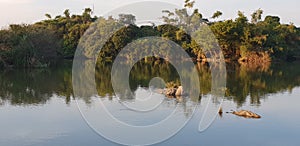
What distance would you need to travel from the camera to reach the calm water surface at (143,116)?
11.6 metres

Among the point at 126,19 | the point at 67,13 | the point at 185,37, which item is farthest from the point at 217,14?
the point at 67,13

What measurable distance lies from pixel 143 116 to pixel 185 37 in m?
36.4

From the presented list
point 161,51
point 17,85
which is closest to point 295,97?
point 17,85

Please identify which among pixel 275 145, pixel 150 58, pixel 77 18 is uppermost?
pixel 77 18

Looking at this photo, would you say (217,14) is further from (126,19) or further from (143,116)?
(143,116)

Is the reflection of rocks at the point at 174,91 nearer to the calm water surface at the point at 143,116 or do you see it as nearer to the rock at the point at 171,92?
the rock at the point at 171,92

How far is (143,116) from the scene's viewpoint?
14828 mm

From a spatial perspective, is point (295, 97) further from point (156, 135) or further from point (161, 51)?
point (161, 51)

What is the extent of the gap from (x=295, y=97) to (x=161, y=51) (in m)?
28.3

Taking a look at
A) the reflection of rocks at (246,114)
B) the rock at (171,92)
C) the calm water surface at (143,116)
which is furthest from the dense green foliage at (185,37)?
the reflection of rocks at (246,114)

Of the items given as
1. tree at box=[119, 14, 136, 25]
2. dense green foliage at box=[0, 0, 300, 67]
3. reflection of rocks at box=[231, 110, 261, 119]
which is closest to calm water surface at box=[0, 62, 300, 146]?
reflection of rocks at box=[231, 110, 261, 119]

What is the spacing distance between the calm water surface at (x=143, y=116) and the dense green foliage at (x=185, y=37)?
1747 centimetres

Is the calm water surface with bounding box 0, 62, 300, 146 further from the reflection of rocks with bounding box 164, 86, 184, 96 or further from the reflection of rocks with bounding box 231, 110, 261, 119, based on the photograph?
the reflection of rocks with bounding box 164, 86, 184, 96

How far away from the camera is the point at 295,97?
1922 cm
